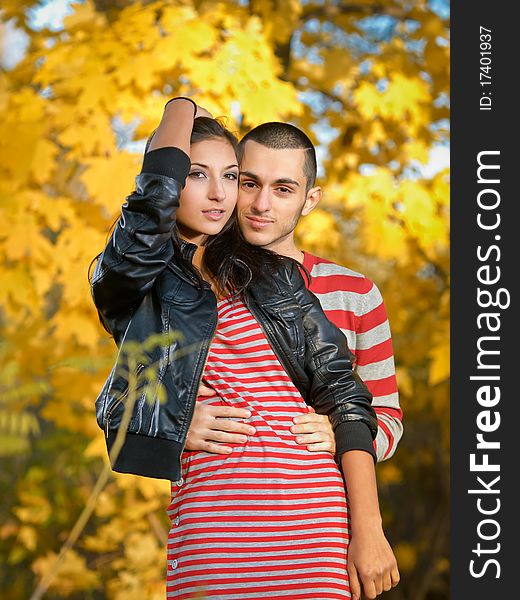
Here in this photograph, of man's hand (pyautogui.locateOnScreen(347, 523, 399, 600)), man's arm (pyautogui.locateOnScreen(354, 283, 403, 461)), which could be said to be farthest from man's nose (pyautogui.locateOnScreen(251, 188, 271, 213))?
man's hand (pyautogui.locateOnScreen(347, 523, 399, 600))

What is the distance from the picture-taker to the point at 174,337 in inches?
50.6

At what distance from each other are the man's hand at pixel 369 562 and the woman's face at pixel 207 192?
1.79 feet

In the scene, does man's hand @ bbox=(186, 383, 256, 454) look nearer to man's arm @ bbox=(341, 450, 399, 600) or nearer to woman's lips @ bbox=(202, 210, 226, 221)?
man's arm @ bbox=(341, 450, 399, 600)

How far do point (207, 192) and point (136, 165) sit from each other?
4.34 feet

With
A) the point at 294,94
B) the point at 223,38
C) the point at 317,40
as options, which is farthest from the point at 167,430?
the point at 317,40

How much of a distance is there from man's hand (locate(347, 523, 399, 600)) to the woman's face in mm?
547

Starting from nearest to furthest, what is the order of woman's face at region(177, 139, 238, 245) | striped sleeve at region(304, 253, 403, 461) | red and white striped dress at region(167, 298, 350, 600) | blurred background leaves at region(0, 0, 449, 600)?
red and white striped dress at region(167, 298, 350, 600) → woman's face at region(177, 139, 238, 245) → striped sleeve at region(304, 253, 403, 461) → blurred background leaves at region(0, 0, 449, 600)

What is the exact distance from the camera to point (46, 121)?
9.45ft

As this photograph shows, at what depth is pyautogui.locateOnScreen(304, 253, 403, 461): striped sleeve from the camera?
1561 mm

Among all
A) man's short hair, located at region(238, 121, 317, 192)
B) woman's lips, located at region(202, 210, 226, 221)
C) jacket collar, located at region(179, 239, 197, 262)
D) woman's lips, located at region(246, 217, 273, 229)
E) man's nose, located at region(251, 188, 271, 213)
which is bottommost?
jacket collar, located at region(179, 239, 197, 262)

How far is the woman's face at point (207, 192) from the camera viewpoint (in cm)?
144

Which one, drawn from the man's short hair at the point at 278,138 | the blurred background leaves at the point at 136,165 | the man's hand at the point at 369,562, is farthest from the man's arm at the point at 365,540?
the blurred background leaves at the point at 136,165

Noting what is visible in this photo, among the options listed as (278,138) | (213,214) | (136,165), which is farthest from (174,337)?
(136,165)

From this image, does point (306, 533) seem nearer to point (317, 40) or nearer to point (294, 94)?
point (294, 94)
